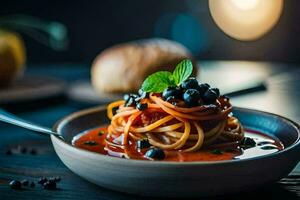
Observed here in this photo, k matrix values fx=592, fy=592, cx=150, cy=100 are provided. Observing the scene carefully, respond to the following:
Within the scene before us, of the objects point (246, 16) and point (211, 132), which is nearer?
point (211, 132)

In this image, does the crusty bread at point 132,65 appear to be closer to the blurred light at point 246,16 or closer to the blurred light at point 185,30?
the blurred light at point 185,30

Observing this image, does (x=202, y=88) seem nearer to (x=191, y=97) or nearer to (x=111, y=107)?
(x=191, y=97)

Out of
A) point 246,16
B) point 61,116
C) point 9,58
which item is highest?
point 246,16

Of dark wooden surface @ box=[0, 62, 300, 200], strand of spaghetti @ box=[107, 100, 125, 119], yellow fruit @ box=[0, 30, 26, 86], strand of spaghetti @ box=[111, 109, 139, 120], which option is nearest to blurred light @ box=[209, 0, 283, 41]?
dark wooden surface @ box=[0, 62, 300, 200]

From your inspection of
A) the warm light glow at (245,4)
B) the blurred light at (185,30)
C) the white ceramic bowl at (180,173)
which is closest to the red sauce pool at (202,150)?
the white ceramic bowl at (180,173)

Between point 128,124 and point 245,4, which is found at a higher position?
point 245,4

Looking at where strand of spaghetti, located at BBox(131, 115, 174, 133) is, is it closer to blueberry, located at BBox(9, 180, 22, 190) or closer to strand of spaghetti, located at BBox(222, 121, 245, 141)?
strand of spaghetti, located at BBox(222, 121, 245, 141)

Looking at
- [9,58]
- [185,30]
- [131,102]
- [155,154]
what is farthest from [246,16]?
[155,154]
